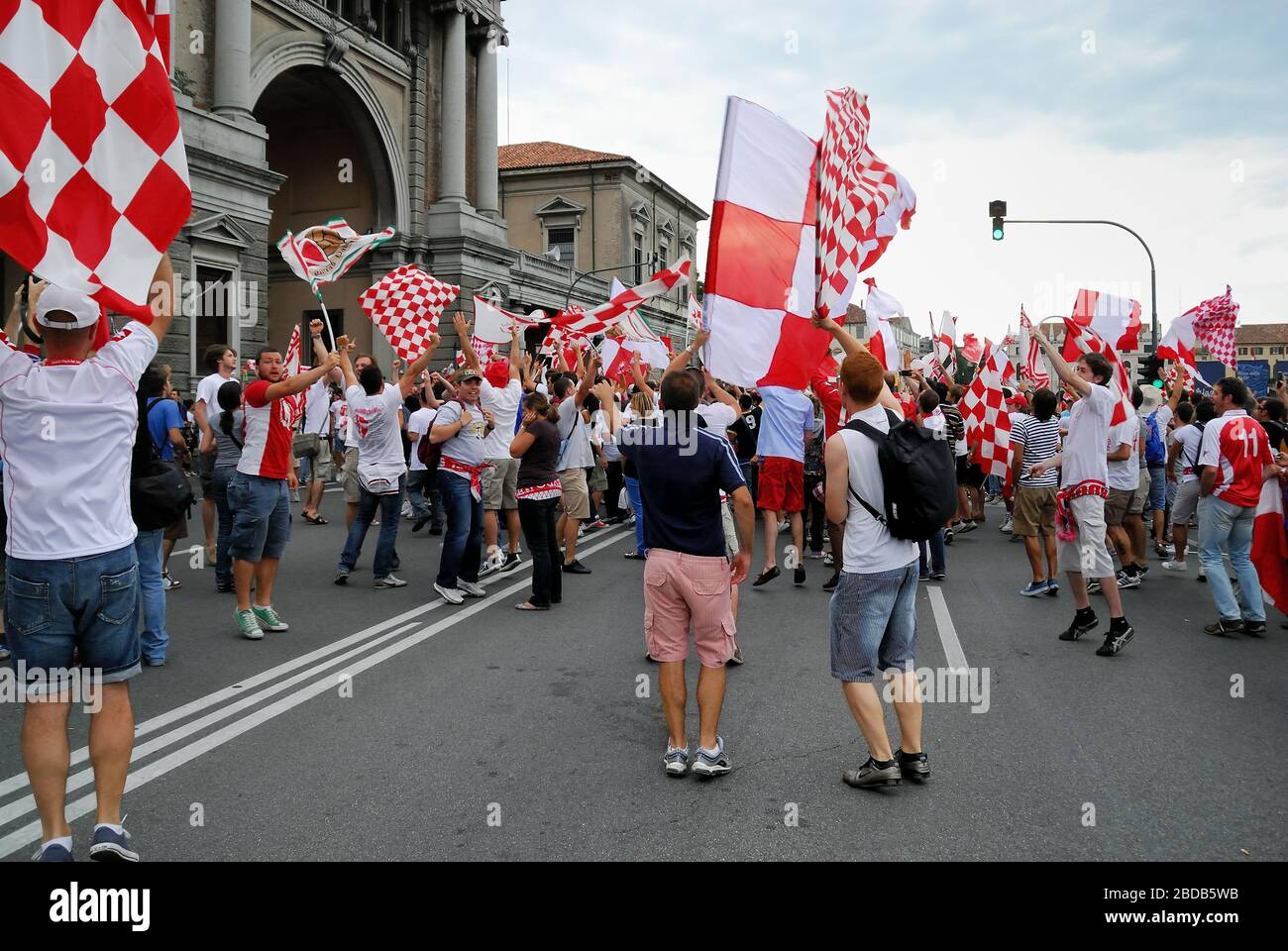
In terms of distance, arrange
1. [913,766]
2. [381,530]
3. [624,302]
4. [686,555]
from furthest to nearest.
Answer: [381,530]
[624,302]
[686,555]
[913,766]

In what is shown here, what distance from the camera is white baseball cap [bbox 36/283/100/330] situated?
3.20 metres

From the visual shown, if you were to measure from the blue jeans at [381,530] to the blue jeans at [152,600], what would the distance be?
2.71m

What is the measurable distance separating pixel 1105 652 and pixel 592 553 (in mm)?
5895

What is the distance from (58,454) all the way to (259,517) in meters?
3.68

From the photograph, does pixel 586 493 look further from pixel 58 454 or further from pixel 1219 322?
pixel 1219 322

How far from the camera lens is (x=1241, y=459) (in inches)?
279

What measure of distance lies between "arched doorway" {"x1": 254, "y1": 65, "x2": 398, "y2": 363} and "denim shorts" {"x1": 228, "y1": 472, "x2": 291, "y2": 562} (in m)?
25.4

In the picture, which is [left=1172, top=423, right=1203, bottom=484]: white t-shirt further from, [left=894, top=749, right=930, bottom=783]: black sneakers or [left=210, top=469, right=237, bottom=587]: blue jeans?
[left=210, top=469, right=237, bottom=587]: blue jeans

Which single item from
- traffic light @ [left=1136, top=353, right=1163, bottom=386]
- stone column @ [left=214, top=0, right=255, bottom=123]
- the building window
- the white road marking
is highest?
the building window

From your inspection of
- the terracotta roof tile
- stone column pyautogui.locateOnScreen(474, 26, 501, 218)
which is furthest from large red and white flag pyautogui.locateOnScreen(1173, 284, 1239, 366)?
the terracotta roof tile

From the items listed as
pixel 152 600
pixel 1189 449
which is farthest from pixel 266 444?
→ pixel 1189 449

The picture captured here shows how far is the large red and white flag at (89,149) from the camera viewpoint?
3.15 m

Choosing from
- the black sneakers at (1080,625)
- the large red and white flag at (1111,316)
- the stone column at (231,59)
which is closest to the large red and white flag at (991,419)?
the large red and white flag at (1111,316)
